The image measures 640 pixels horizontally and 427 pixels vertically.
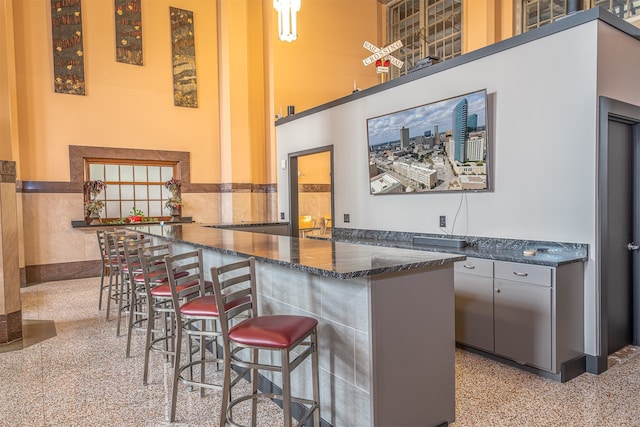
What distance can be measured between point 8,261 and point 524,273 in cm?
447

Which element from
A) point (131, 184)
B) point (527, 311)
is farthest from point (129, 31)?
point (527, 311)

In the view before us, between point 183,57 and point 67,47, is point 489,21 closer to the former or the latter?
point 183,57

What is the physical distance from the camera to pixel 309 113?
6070 millimetres

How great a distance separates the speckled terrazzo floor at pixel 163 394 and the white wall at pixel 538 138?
49 cm

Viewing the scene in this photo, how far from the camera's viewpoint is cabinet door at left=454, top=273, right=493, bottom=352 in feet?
10.4

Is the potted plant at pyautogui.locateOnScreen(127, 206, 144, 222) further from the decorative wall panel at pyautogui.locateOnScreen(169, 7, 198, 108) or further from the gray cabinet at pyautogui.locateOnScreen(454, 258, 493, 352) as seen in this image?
the gray cabinet at pyautogui.locateOnScreen(454, 258, 493, 352)

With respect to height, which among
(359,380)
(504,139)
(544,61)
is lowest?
(359,380)

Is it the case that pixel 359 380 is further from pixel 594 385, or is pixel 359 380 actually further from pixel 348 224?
pixel 348 224

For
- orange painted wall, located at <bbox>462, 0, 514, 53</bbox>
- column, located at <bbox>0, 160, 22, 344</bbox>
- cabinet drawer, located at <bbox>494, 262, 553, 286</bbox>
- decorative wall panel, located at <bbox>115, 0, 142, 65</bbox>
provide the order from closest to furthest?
cabinet drawer, located at <bbox>494, 262, 553, 286</bbox>
column, located at <bbox>0, 160, 22, 344</bbox>
orange painted wall, located at <bbox>462, 0, 514, 53</bbox>
decorative wall panel, located at <bbox>115, 0, 142, 65</bbox>

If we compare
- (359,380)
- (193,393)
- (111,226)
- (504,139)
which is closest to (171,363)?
(193,393)

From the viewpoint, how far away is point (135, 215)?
7672 millimetres

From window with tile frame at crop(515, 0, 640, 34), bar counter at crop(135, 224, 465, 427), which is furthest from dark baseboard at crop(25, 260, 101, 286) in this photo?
window with tile frame at crop(515, 0, 640, 34)

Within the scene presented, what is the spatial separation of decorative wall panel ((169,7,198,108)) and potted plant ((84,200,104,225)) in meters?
2.39

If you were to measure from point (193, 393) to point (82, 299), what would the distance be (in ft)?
12.0
